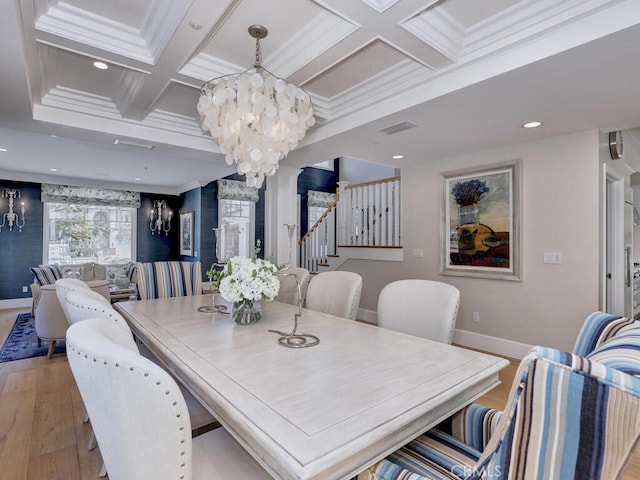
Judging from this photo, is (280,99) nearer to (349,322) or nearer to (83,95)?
(349,322)

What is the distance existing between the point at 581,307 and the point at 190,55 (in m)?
3.78

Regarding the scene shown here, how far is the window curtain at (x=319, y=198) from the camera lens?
26.6 feet

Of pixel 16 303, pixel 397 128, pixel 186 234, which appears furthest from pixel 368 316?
pixel 16 303

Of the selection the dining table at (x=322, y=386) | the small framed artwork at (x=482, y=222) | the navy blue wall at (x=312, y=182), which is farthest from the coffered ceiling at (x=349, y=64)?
the navy blue wall at (x=312, y=182)

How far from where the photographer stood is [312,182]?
8258 millimetres

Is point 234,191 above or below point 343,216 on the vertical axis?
above

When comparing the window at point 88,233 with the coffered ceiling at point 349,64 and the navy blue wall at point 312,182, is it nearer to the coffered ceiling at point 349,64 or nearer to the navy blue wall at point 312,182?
the navy blue wall at point 312,182

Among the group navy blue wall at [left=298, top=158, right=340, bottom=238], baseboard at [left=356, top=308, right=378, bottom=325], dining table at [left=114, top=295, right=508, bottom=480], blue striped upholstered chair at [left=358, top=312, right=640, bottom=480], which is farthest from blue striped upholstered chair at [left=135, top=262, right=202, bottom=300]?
navy blue wall at [left=298, top=158, right=340, bottom=238]

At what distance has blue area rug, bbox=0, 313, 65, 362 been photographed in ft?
11.9

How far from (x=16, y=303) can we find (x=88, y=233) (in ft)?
5.59

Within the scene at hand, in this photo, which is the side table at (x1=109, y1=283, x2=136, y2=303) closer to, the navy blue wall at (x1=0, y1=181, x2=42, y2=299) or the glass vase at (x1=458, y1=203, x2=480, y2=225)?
the navy blue wall at (x1=0, y1=181, x2=42, y2=299)

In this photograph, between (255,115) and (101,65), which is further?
(101,65)

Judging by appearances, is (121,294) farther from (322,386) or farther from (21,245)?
(322,386)

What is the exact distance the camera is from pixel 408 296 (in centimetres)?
206
